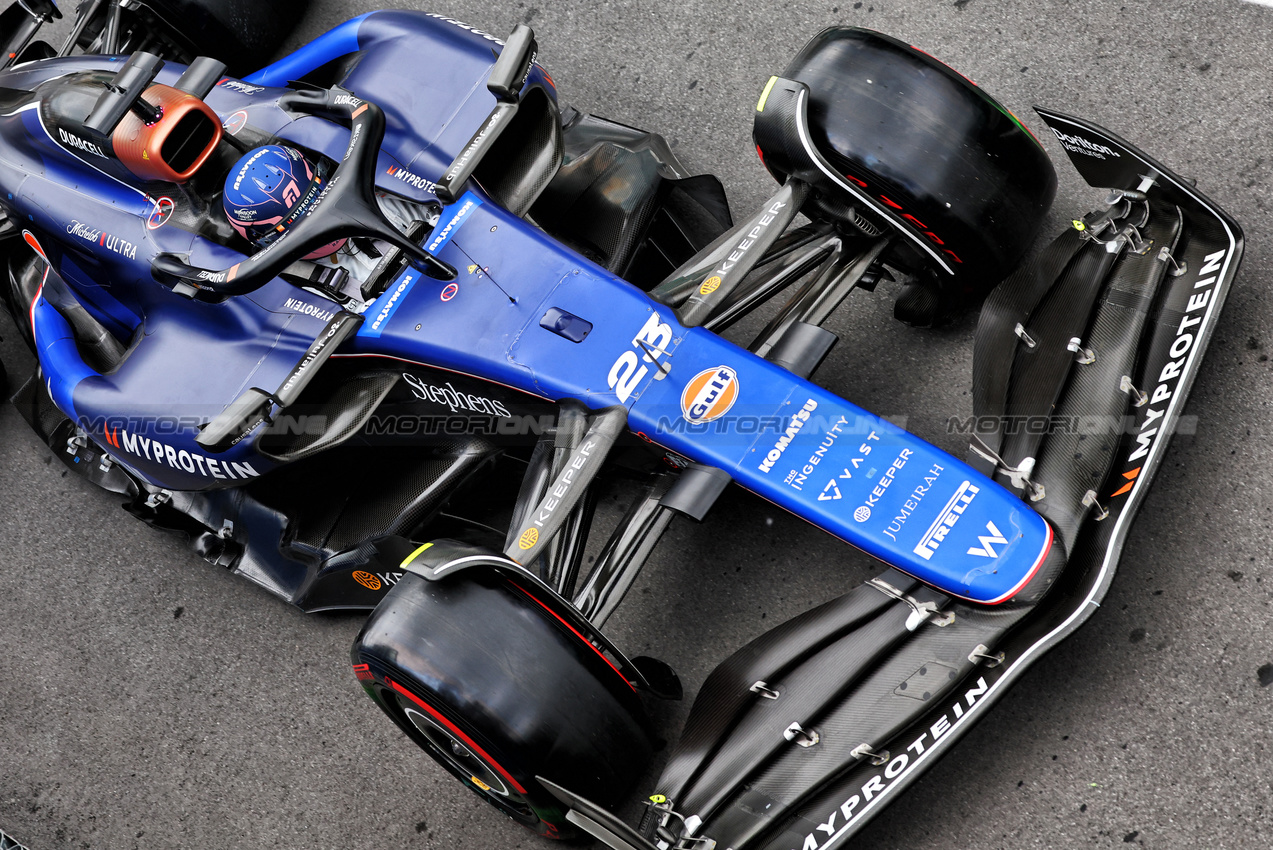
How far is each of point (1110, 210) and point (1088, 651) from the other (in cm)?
138

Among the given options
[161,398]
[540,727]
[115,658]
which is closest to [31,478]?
[115,658]

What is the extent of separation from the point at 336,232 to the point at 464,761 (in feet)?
5.38

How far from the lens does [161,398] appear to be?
369 cm

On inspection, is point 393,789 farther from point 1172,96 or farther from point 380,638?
point 1172,96

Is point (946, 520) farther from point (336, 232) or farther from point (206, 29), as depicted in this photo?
point (206, 29)

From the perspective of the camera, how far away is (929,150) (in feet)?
10.6

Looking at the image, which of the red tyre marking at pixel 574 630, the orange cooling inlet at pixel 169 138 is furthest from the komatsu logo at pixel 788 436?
the orange cooling inlet at pixel 169 138

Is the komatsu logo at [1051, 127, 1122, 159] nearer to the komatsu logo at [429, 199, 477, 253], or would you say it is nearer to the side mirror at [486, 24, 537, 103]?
the side mirror at [486, 24, 537, 103]

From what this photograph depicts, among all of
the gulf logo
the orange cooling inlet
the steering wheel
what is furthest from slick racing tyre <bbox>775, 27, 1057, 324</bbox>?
the orange cooling inlet

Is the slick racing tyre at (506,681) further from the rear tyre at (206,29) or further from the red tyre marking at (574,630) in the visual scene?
the rear tyre at (206,29)

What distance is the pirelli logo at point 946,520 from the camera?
2887mm

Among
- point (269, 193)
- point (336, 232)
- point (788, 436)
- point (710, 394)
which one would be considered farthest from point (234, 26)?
point (788, 436)

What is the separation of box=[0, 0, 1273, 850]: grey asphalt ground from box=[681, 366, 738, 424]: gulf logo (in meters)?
0.81

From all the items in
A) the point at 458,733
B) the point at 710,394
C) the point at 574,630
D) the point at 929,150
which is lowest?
the point at 458,733
